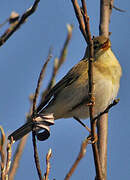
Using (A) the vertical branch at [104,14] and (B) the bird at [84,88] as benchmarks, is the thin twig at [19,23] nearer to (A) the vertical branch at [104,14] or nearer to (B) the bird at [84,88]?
(A) the vertical branch at [104,14]

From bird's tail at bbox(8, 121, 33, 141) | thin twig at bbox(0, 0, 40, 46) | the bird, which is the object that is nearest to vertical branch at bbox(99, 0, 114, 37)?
the bird

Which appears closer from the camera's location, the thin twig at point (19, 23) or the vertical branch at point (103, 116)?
the thin twig at point (19, 23)

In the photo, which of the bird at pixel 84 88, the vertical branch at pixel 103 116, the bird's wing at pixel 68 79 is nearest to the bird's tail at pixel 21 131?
the bird at pixel 84 88

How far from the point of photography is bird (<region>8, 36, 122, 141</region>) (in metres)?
3.57

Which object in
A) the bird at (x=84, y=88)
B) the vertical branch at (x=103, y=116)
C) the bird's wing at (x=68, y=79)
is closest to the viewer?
the vertical branch at (x=103, y=116)

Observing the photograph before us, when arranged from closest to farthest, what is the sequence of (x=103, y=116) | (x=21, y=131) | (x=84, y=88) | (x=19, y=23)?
(x=19, y=23)
(x=103, y=116)
(x=84, y=88)
(x=21, y=131)

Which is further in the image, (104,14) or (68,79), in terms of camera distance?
(68,79)

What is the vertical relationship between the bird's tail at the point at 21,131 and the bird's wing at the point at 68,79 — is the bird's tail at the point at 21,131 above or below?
below

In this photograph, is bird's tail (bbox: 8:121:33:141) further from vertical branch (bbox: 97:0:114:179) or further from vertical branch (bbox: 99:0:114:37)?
vertical branch (bbox: 99:0:114:37)

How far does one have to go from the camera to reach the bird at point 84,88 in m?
3.57

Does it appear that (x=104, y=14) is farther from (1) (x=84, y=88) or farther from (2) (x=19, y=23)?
(2) (x=19, y=23)

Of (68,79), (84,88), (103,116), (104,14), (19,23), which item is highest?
(104,14)

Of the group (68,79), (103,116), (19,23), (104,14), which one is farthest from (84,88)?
(19,23)

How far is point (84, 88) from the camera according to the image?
3.58 m
